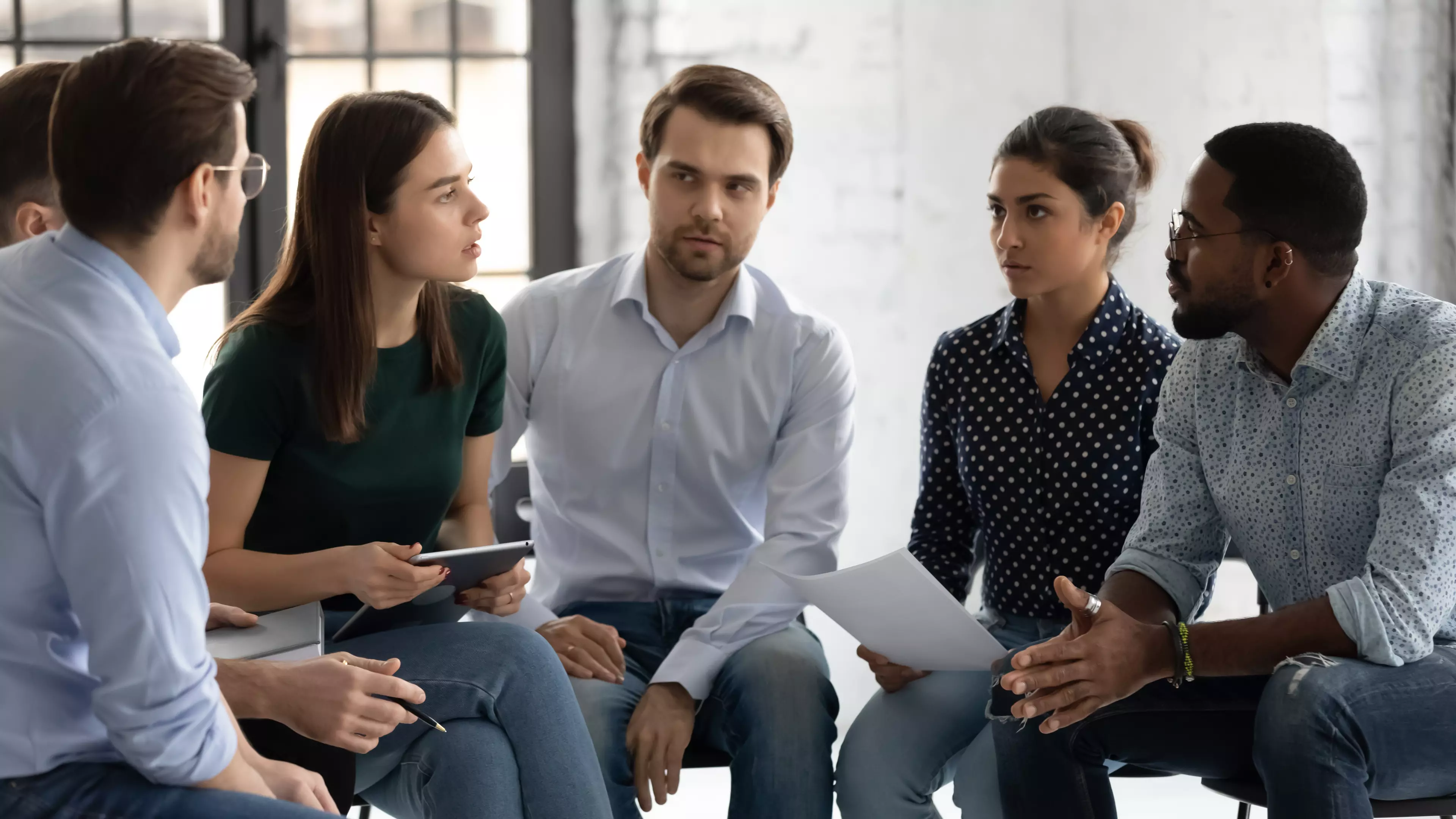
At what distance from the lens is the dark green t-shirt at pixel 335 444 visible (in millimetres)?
1728

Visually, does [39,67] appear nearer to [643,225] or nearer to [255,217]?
[255,217]

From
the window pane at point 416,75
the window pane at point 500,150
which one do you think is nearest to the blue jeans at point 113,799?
the window pane at point 500,150

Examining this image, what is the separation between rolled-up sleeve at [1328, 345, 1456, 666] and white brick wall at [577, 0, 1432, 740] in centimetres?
178

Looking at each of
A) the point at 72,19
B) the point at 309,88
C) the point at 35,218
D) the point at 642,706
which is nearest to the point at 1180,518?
the point at 642,706

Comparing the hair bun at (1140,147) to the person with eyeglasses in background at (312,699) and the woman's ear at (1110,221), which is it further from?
the person with eyeglasses in background at (312,699)

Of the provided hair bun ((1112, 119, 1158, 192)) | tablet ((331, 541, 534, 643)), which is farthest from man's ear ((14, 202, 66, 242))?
hair bun ((1112, 119, 1158, 192))

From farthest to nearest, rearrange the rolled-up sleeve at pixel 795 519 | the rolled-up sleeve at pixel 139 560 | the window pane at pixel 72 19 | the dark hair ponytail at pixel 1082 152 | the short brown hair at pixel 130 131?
1. the window pane at pixel 72 19
2. the dark hair ponytail at pixel 1082 152
3. the rolled-up sleeve at pixel 795 519
4. the short brown hair at pixel 130 131
5. the rolled-up sleeve at pixel 139 560

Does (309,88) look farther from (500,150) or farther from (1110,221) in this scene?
(1110,221)

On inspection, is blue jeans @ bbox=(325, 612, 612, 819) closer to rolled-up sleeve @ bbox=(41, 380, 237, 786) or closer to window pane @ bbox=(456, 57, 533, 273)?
rolled-up sleeve @ bbox=(41, 380, 237, 786)

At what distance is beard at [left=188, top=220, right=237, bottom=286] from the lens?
1.28m

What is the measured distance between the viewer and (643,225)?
10.8 ft

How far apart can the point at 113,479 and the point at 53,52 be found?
8.12ft

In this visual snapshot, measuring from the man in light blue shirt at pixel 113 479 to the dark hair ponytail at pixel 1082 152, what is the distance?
1.32 metres

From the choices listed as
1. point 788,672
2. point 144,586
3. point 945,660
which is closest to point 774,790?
point 788,672
